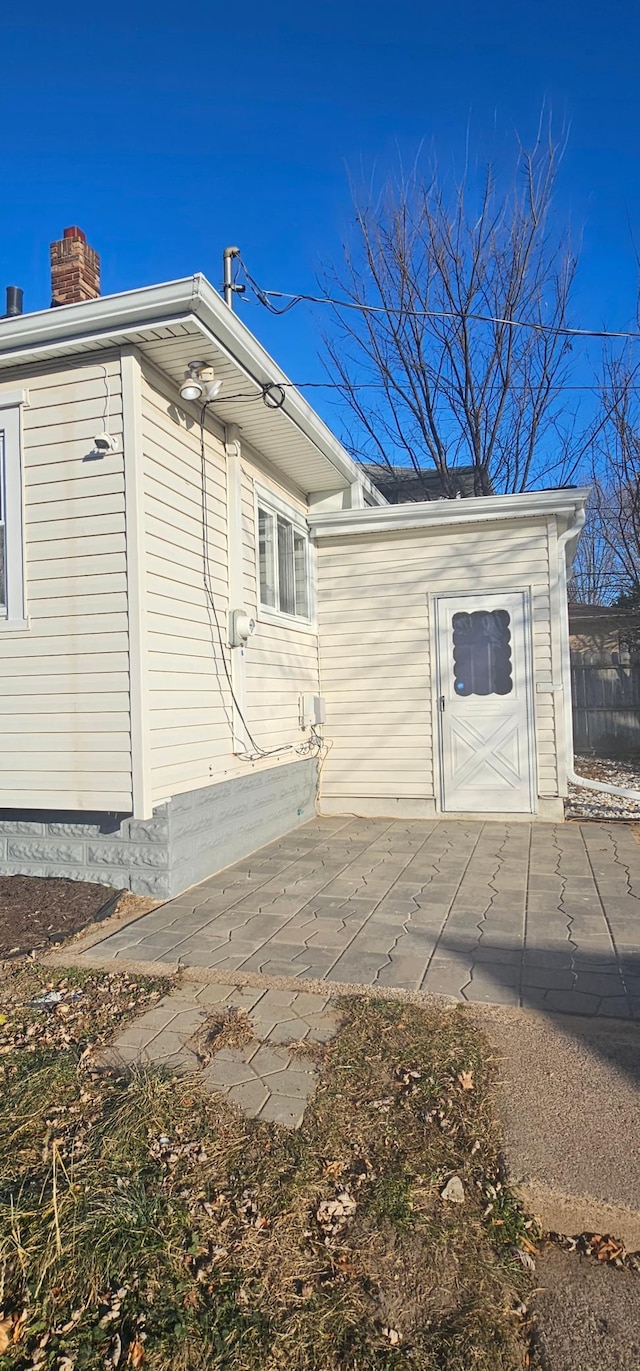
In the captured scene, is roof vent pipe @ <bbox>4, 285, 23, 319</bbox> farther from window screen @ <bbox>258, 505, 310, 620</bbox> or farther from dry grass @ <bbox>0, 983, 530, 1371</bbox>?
dry grass @ <bbox>0, 983, 530, 1371</bbox>

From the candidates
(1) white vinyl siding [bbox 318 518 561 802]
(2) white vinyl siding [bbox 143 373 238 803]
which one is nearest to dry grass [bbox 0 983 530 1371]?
(2) white vinyl siding [bbox 143 373 238 803]

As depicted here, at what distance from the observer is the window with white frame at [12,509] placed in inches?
178

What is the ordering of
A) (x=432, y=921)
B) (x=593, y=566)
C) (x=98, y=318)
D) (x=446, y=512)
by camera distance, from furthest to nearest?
(x=593, y=566) < (x=446, y=512) < (x=98, y=318) < (x=432, y=921)

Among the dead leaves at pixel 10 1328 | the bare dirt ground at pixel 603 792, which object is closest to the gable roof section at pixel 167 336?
the dead leaves at pixel 10 1328

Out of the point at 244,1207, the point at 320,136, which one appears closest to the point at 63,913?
the point at 244,1207

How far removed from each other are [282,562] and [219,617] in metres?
1.69

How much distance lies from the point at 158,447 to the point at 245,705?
2.14m

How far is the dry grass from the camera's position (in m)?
1.42

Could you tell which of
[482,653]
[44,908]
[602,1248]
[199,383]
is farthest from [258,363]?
[602,1248]

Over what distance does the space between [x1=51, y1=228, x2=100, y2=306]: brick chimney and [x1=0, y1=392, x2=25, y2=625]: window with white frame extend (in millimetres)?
1108

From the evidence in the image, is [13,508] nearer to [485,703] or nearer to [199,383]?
[199,383]

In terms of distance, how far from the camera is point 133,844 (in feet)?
14.5

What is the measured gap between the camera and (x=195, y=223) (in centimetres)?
779

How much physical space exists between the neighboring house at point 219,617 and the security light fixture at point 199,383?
0.10ft
